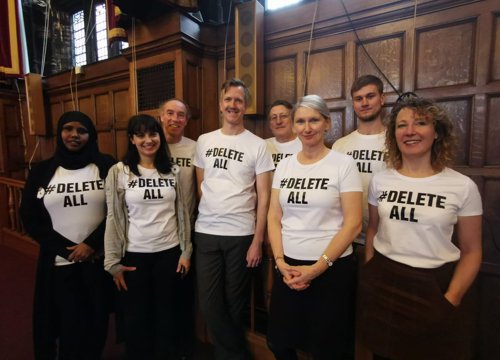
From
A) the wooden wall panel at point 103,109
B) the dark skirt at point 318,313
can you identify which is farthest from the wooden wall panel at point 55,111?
the dark skirt at point 318,313

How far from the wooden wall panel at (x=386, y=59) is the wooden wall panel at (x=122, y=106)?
8.78 feet

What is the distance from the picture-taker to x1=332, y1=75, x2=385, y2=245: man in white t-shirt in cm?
162

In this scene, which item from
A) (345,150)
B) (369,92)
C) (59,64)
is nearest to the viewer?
(369,92)

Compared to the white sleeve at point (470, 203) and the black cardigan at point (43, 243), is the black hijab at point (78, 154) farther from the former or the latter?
the white sleeve at point (470, 203)

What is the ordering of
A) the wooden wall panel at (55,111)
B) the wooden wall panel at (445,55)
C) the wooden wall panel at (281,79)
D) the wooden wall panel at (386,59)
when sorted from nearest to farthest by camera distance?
1. the wooden wall panel at (445,55)
2. the wooden wall panel at (386,59)
3. the wooden wall panel at (281,79)
4. the wooden wall panel at (55,111)

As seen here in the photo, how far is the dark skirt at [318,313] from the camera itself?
1.14m

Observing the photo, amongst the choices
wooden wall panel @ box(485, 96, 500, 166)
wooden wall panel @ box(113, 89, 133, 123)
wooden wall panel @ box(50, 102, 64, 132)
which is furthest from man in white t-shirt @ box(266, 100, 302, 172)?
wooden wall panel @ box(50, 102, 64, 132)

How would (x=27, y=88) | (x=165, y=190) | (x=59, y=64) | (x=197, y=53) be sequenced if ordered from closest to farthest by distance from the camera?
(x=165, y=190) → (x=197, y=53) → (x=27, y=88) → (x=59, y=64)

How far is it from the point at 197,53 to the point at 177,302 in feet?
7.07

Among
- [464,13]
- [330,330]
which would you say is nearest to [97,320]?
[330,330]

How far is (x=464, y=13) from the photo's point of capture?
1.80 meters

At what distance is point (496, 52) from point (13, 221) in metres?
5.07

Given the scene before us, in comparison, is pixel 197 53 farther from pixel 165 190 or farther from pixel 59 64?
pixel 59 64

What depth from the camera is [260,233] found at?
4.96 ft
